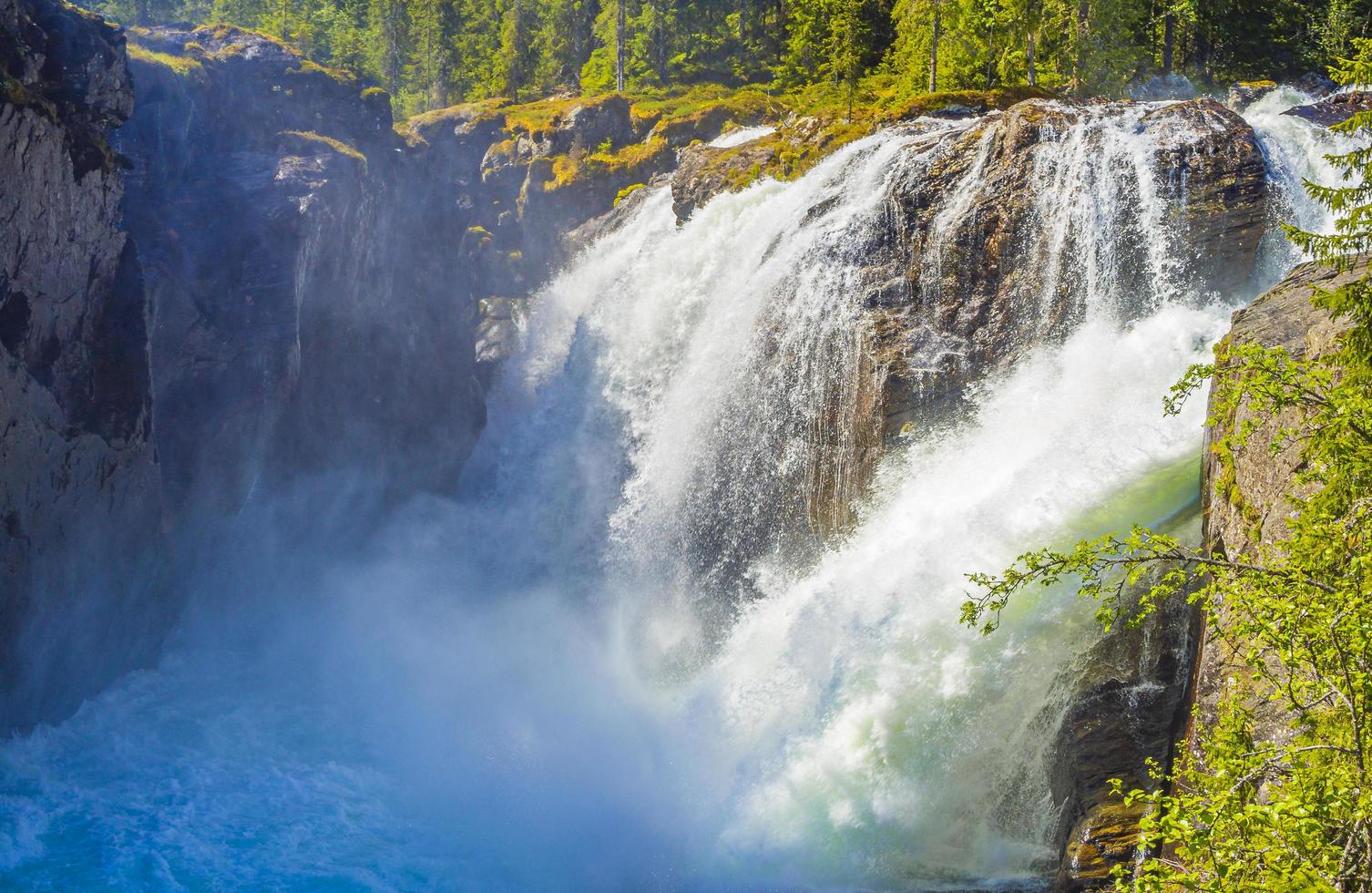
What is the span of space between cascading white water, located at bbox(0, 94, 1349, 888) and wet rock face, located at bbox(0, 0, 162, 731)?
230cm

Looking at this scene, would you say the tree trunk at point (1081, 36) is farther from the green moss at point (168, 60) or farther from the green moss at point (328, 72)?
the green moss at point (168, 60)

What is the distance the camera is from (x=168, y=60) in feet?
99.1

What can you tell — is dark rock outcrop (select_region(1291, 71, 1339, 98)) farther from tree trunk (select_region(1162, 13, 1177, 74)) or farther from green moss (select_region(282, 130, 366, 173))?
green moss (select_region(282, 130, 366, 173))

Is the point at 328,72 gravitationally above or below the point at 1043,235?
above

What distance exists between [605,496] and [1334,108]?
2342cm

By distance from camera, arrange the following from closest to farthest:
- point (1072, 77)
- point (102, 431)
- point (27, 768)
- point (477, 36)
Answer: point (27, 768)
point (102, 431)
point (1072, 77)
point (477, 36)

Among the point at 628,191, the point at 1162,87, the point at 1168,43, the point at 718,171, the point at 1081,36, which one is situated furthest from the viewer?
the point at 1168,43

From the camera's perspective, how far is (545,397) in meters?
35.2

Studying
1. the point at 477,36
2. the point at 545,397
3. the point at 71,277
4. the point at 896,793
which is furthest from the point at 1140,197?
the point at 477,36

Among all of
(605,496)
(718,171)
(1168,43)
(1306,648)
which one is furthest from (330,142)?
(1168,43)

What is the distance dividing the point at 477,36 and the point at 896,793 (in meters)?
68.0

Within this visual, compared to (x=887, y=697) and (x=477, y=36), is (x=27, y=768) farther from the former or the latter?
(x=477, y=36)

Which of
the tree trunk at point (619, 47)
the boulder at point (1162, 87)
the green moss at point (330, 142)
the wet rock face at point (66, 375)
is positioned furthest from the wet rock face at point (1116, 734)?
the tree trunk at point (619, 47)

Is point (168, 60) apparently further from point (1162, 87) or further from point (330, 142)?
point (1162, 87)
